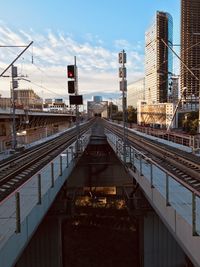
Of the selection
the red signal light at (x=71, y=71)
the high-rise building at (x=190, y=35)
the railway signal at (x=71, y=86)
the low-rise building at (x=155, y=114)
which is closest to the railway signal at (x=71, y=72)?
the red signal light at (x=71, y=71)

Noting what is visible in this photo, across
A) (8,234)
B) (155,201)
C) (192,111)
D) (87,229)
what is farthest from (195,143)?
(192,111)

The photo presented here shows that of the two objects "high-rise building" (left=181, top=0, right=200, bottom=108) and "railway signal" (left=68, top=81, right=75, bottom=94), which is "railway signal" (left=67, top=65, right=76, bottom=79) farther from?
"high-rise building" (left=181, top=0, right=200, bottom=108)

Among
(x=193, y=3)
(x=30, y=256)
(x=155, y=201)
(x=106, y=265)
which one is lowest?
(x=106, y=265)

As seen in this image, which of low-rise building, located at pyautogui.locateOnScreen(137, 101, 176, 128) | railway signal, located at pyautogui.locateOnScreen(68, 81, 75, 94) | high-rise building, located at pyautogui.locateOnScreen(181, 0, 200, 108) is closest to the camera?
railway signal, located at pyautogui.locateOnScreen(68, 81, 75, 94)

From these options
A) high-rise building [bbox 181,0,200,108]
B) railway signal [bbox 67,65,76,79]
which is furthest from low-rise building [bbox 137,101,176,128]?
railway signal [bbox 67,65,76,79]

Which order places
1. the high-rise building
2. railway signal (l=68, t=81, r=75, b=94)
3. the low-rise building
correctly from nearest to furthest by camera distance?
railway signal (l=68, t=81, r=75, b=94), the high-rise building, the low-rise building

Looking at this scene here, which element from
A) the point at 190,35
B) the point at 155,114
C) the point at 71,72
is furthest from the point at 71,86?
the point at 155,114

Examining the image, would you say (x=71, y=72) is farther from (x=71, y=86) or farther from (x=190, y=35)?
(x=190, y=35)

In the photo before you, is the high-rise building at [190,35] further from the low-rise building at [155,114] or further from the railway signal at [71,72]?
the low-rise building at [155,114]

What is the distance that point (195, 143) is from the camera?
19797mm

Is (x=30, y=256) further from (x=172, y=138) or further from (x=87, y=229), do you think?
(x=172, y=138)

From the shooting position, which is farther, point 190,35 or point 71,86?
point 190,35

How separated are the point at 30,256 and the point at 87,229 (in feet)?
30.1

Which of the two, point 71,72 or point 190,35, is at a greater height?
point 190,35
